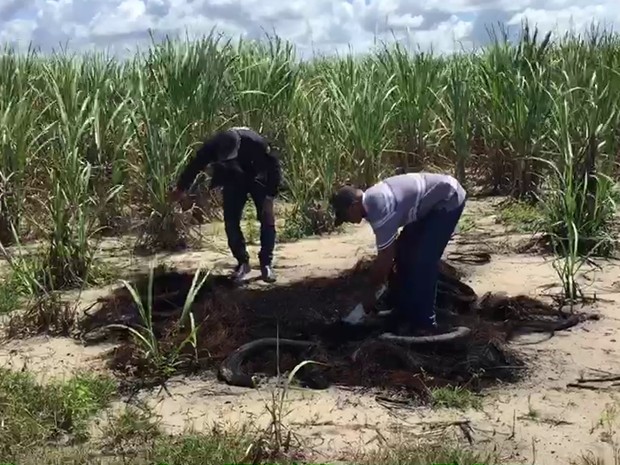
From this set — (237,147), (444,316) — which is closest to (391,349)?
(444,316)

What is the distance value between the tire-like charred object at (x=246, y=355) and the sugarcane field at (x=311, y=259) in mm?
14

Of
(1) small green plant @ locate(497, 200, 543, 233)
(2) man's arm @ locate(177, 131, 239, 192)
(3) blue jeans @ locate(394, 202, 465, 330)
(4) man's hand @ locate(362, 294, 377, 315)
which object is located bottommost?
(1) small green plant @ locate(497, 200, 543, 233)

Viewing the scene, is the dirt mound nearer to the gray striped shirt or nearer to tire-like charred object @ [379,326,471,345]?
tire-like charred object @ [379,326,471,345]

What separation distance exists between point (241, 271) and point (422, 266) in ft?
6.46

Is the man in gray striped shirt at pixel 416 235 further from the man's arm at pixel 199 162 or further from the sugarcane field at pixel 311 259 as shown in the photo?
the man's arm at pixel 199 162

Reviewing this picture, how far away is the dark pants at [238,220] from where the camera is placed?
654 centimetres

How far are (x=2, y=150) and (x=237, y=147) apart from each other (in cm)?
253

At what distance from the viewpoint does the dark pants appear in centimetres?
654

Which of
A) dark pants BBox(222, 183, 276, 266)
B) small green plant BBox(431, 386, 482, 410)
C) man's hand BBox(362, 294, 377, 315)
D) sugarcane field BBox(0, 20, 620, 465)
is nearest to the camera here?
sugarcane field BBox(0, 20, 620, 465)

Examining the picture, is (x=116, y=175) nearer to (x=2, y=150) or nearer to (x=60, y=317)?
(x=2, y=150)

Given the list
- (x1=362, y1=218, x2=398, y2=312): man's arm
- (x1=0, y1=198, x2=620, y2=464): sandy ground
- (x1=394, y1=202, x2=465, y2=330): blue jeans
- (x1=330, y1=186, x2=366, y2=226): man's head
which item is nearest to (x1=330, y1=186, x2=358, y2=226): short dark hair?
(x1=330, y1=186, x2=366, y2=226): man's head

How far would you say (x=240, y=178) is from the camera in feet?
21.3

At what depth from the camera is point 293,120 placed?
9188 millimetres

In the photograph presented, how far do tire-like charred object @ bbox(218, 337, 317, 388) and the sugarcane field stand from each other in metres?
0.01
